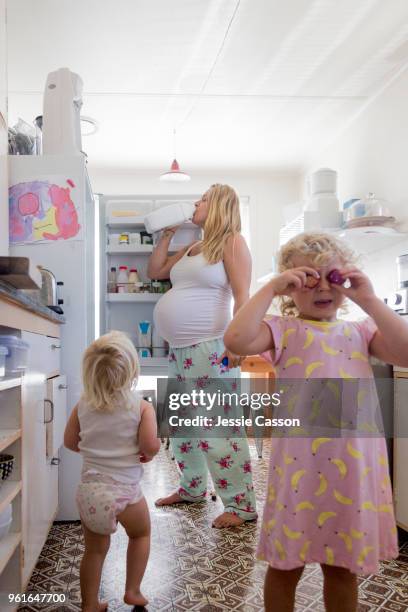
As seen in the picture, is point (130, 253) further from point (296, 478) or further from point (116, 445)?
point (296, 478)

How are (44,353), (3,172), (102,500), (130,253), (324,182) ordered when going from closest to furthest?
(102,500) < (44,353) < (3,172) < (130,253) < (324,182)

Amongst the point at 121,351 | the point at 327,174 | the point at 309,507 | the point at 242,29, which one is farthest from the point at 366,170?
the point at 309,507

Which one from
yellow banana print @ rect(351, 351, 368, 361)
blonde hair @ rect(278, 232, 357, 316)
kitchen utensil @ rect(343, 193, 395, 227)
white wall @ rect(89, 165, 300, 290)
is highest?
white wall @ rect(89, 165, 300, 290)

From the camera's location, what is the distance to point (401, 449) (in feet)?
6.73

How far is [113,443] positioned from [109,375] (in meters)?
0.18

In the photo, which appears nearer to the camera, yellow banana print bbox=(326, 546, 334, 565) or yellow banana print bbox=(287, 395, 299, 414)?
yellow banana print bbox=(326, 546, 334, 565)

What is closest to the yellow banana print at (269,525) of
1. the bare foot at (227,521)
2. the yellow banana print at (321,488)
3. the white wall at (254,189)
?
the yellow banana print at (321,488)

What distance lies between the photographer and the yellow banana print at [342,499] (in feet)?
3.43

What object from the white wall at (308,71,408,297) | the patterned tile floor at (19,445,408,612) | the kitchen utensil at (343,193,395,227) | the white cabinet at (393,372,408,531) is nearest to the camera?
the patterned tile floor at (19,445,408,612)

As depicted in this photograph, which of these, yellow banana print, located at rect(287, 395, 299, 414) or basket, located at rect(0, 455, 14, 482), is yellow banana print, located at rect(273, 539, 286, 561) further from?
basket, located at rect(0, 455, 14, 482)

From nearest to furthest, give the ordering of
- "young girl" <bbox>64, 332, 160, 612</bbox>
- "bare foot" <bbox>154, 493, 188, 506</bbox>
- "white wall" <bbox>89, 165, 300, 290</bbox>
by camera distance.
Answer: "young girl" <bbox>64, 332, 160, 612</bbox> < "bare foot" <bbox>154, 493, 188, 506</bbox> < "white wall" <bbox>89, 165, 300, 290</bbox>

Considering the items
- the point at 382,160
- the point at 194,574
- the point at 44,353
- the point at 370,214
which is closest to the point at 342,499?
the point at 194,574

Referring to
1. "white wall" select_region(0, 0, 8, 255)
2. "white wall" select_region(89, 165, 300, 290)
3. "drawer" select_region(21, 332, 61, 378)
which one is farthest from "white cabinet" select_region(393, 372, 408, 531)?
"white wall" select_region(89, 165, 300, 290)

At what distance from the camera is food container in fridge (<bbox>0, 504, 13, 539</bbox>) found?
4.15 feet
